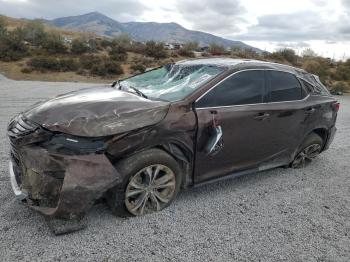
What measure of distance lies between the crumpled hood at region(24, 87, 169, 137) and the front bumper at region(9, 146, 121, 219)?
0.87 ft

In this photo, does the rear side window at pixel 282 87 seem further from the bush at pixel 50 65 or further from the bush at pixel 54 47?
the bush at pixel 54 47

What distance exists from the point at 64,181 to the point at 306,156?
4169 mm

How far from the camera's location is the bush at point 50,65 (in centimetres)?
2140

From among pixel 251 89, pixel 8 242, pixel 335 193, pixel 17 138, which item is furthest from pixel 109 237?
pixel 335 193

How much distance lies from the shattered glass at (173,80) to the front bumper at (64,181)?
1.26 metres

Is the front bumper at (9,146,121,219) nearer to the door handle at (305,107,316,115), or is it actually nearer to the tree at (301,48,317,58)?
the door handle at (305,107,316,115)

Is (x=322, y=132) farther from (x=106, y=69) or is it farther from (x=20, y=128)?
(x=106, y=69)

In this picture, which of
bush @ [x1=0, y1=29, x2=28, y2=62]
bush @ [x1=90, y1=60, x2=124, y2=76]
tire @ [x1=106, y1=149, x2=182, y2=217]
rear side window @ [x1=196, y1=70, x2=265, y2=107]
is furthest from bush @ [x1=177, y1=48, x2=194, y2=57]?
tire @ [x1=106, y1=149, x2=182, y2=217]

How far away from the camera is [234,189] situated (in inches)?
180

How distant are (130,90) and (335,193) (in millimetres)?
3270

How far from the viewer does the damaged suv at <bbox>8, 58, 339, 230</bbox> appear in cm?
309

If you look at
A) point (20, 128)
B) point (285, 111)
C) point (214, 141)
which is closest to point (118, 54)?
point (285, 111)

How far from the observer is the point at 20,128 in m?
3.35

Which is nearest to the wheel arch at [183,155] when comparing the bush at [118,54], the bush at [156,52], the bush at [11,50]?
the bush at [11,50]
